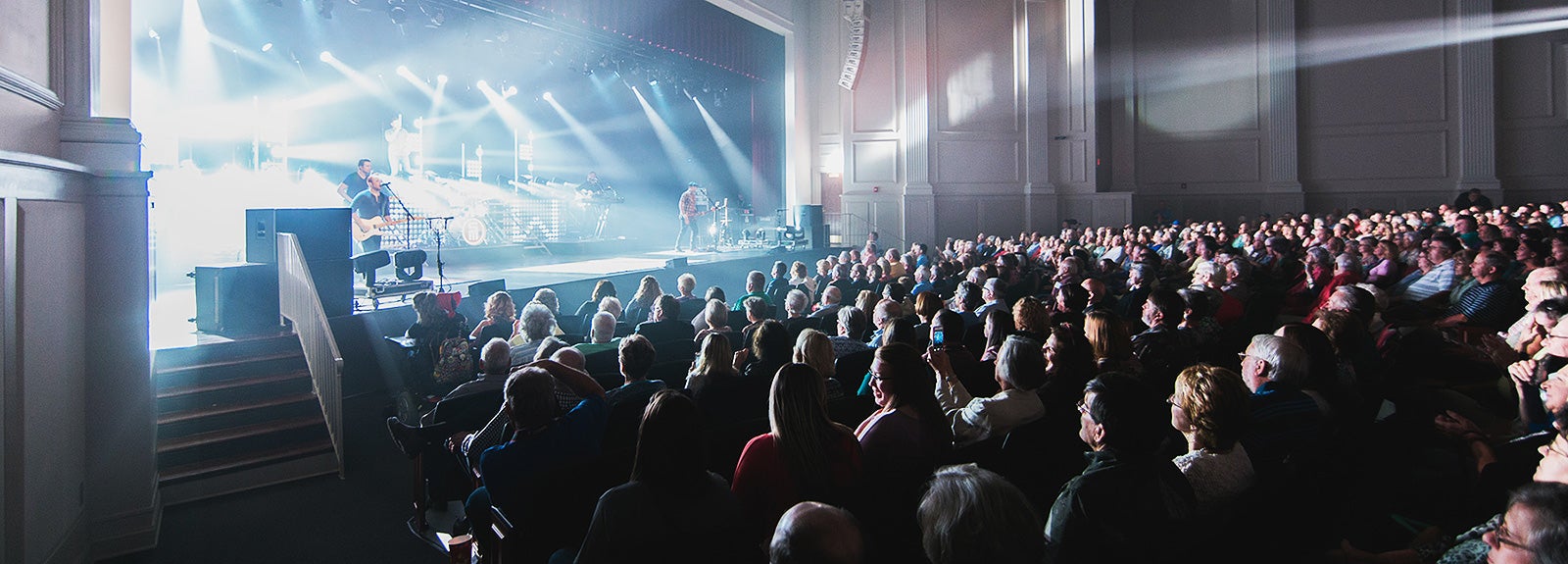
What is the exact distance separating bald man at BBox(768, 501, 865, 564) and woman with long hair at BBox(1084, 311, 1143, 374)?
6.79 ft

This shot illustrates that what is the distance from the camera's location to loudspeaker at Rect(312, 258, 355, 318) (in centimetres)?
670

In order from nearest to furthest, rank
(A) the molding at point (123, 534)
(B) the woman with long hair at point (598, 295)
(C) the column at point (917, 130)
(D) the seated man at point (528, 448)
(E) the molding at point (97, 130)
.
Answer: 1. (D) the seated man at point (528, 448)
2. (E) the molding at point (97, 130)
3. (A) the molding at point (123, 534)
4. (B) the woman with long hair at point (598, 295)
5. (C) the column at point (917, 130)

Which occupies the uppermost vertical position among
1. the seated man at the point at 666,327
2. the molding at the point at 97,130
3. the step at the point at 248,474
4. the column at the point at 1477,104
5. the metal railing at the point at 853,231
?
the column at the point at 1477,104

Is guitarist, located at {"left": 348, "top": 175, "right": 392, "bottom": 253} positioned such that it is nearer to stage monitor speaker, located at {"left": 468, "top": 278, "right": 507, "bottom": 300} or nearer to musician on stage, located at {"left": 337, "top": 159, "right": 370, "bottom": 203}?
musician on stage, located at {"left": 337, "top": 159, "right": 370, "bottom": 203}

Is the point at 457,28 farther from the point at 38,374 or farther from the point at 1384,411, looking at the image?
the point at 1384,411

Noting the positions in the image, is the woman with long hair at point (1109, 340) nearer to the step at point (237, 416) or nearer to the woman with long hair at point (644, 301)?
the woman with long hair at point (644, 301)

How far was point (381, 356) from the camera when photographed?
7008 mm

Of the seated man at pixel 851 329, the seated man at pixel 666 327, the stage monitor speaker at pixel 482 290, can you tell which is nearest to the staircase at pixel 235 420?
the stage monitor speaker at pixel 482 290

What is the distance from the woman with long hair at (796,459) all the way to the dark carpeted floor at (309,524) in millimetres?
2263

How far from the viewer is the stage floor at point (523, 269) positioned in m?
6.54

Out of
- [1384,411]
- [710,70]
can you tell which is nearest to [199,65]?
[710,70]

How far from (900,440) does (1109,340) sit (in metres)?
1.34

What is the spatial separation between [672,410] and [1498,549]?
1.49 m

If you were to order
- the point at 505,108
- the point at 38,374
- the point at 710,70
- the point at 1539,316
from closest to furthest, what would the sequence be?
the point at 1539,316 → the point at 38,374 → the point at 505,108 → the point at 710,70
